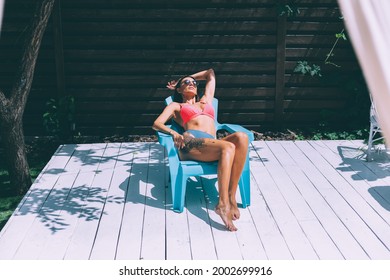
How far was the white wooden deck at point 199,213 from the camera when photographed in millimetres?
3785

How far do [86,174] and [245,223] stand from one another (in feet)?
6.42

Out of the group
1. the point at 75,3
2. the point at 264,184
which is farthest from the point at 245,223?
the point at 75,3

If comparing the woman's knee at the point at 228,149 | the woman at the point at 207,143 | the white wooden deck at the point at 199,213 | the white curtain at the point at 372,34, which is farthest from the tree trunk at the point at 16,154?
the white curtain at the point at 372,34

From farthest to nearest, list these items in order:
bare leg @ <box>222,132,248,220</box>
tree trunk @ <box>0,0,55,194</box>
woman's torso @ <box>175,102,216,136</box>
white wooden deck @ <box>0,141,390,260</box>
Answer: tree trunk @ <box>0,0,55,194</box> → woman's torso @ <box>175,102,216,136</box> → bare leg @ <box>222,132,248,220</box> → white wooden deck @ <box>0,141,390,260</box>

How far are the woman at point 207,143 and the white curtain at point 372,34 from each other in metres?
2.72

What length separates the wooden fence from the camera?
21.7ft

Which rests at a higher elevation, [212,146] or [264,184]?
[212,146]

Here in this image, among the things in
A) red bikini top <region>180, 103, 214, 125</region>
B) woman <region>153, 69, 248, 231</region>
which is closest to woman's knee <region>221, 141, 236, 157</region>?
woman <region>153, 69, 248, 231</region>

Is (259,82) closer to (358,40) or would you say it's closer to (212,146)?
A: (212,146)

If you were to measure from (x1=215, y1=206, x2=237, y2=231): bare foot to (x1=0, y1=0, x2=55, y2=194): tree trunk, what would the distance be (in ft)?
7.16

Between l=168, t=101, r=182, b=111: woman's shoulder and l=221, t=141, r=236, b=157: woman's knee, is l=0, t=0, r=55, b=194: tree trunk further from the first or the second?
l=221, t=141, r=236, b=157: woman's knee

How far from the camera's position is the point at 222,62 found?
6781 mm

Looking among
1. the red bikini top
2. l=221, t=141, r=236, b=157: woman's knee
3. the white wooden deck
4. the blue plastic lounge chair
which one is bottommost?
the white wooden deck

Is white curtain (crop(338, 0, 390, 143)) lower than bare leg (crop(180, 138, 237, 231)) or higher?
higher
